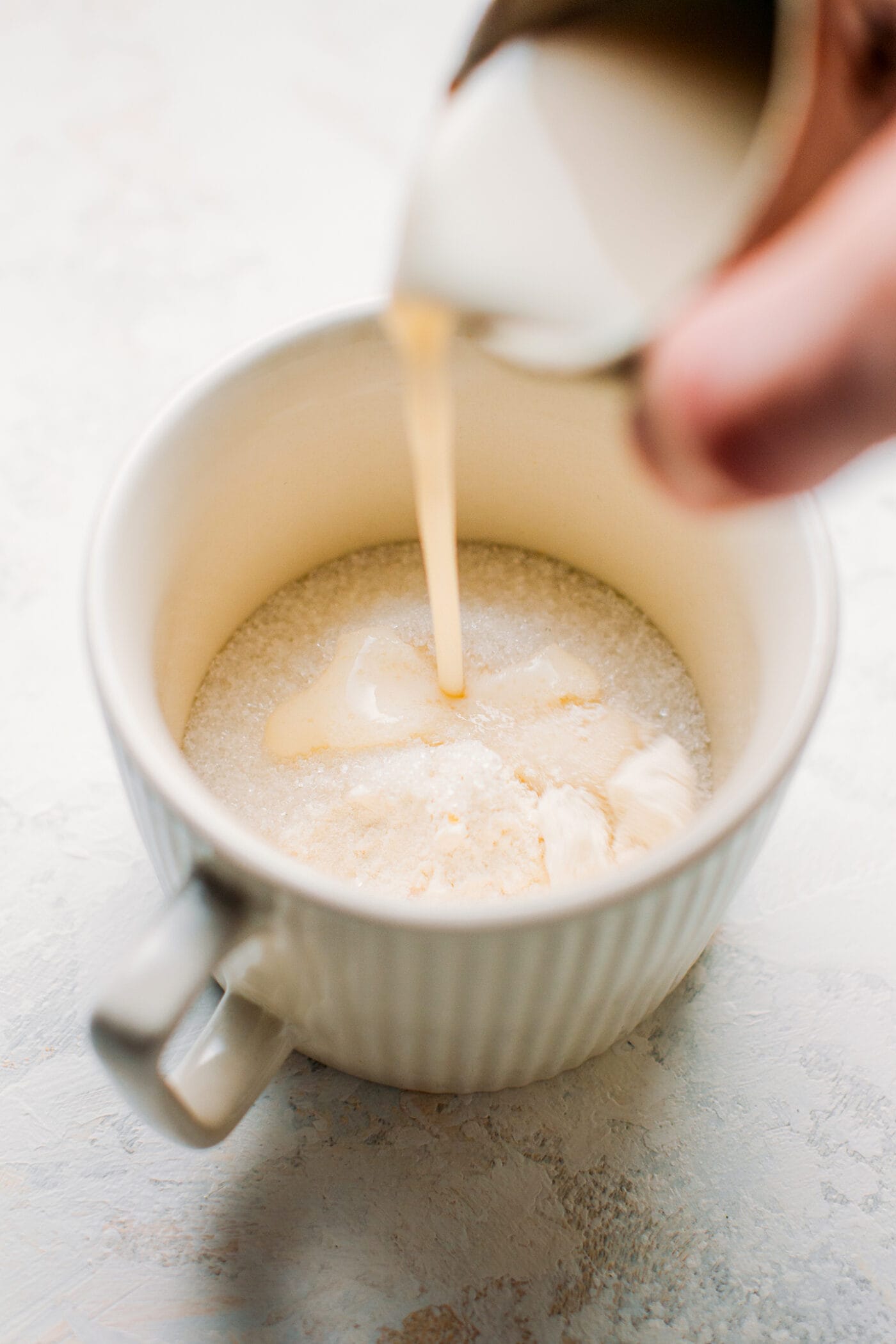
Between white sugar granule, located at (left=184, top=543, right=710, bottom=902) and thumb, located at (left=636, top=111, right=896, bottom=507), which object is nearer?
thumb, located at (left=636, top=111, right=896, bottom=507)

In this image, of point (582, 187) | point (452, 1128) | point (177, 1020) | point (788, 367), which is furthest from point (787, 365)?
point (452, 1128)

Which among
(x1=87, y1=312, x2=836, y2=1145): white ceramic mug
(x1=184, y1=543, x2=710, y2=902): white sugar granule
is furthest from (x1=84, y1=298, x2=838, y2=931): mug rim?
(x1=184, y1=543, x2=710, y2=902): white sugar granule

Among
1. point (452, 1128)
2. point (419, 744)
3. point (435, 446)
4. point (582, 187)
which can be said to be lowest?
point (452, 1128)

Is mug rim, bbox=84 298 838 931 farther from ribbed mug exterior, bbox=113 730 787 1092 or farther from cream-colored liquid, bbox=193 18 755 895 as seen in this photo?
cream-colored liquid, bbox=193 18 755 895

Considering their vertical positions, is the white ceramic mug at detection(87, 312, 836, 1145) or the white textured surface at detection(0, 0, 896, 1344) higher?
the white ceramic mug at detection(87, 312, 836, 1145)

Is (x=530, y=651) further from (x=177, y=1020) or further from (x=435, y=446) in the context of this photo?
(x=177, y=1020)

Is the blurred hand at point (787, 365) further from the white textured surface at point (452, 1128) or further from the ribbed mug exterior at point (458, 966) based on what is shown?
the white textured surface at point (452, 1128)

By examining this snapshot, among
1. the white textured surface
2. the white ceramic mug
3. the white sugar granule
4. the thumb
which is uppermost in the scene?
the thumb
